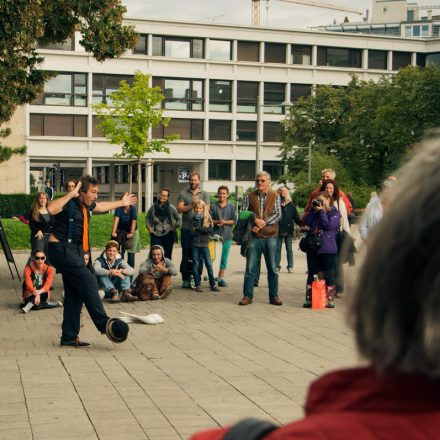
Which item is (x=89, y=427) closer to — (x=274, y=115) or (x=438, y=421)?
(x=438, y=421)

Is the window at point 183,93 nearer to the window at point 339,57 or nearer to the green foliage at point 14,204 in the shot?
the window at point 339,57

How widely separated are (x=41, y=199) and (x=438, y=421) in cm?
1516

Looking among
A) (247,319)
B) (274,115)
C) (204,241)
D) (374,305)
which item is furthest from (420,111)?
(374,305)

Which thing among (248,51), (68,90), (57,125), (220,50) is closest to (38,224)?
(57,125)

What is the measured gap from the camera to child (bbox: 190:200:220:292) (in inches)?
652

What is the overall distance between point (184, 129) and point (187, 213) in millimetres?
65537

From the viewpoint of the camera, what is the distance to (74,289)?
999 cm

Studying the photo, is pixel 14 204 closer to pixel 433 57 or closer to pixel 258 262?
pixel 258 262

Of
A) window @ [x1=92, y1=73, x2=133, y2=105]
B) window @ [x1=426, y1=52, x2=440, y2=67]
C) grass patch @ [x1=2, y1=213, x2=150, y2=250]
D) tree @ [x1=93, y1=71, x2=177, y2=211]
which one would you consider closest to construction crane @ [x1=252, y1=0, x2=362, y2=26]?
window @ [x1=426, y1=52, x2=440, y2=67]

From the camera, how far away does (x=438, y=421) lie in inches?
48.0

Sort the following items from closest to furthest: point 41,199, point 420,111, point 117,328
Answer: point 117,328
point 41,199
point 420,111

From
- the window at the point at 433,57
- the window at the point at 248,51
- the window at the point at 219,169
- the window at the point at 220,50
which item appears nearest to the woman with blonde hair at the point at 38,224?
the window at the point at 219,169

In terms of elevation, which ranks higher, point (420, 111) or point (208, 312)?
point (420, 111)

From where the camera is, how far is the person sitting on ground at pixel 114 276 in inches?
585
